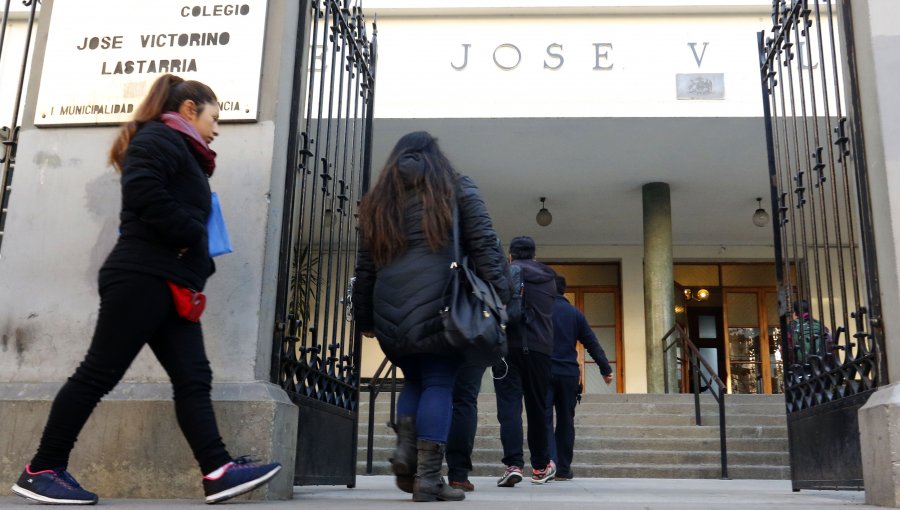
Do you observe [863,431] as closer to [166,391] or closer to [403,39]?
[166,391]

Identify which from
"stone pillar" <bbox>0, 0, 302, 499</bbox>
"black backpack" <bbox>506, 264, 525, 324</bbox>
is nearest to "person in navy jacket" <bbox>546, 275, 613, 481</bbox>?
"black backpack" <bbox>506, 264, 525, 324</bbox>

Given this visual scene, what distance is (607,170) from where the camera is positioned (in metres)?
13.0

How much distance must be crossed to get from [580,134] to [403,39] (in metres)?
2.49

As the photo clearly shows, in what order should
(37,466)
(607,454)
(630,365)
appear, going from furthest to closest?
1. (630,365)
2. (607,454)
3. (37,466)

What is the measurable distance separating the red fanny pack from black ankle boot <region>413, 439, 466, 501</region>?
1.12 meters

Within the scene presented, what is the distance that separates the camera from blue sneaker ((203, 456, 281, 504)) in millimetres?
3344

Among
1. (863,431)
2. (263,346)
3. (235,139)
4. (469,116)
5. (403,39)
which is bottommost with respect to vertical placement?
(863,431)

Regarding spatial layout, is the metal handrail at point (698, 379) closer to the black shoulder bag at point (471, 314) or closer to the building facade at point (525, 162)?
the building facade at point (525, 162)

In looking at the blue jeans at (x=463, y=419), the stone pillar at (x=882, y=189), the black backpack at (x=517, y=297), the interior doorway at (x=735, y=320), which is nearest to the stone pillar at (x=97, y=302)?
the blue jeans at (x=463, y=419)

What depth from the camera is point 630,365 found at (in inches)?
634

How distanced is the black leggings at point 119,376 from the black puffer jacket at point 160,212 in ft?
0.23

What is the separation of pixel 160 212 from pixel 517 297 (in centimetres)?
250

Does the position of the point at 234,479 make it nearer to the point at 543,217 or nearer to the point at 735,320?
the point at 543,217

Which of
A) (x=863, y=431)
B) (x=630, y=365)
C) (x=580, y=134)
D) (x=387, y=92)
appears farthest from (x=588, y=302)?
(x=863, y=431)
